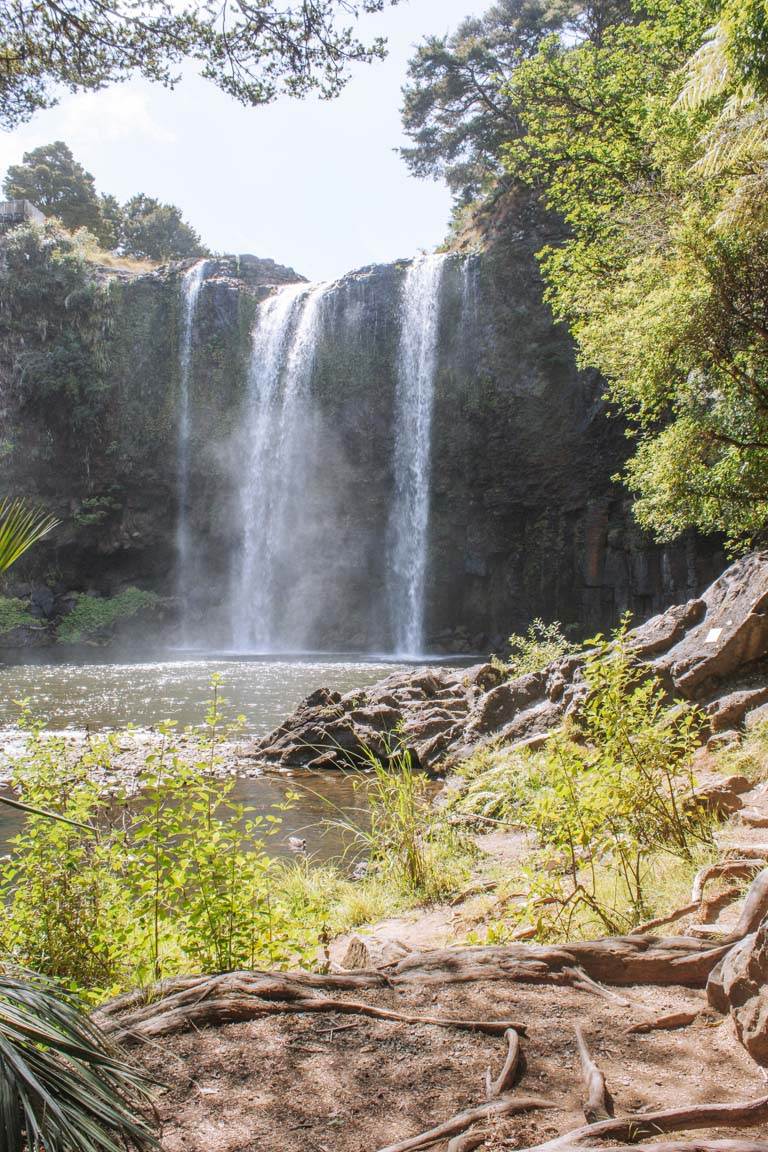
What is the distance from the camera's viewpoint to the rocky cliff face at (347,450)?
87.0ft

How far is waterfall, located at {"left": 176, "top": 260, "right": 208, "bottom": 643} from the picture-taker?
32.6 m

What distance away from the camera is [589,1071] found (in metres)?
2.07

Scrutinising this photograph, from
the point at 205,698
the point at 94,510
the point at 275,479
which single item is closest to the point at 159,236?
the point at 94,510

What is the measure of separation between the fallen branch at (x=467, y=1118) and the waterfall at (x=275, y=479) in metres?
28.5

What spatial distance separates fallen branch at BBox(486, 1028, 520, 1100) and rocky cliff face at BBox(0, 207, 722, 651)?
72.0 ft

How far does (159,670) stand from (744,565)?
15.8 metres

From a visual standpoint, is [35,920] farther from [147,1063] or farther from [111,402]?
[111,402]

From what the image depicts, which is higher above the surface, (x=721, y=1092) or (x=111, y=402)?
(x=111, y=402)

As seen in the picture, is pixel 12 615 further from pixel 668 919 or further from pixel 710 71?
pixel 668 919

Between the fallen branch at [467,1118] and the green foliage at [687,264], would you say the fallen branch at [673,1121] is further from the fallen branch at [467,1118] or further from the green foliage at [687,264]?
the green foliage at [687,264]

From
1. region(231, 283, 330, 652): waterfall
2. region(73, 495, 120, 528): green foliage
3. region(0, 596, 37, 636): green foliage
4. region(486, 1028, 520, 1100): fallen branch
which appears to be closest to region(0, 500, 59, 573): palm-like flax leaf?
region(486, 1028, 520, 1100): fallen branch

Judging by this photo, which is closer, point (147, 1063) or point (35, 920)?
point (147, 1063)

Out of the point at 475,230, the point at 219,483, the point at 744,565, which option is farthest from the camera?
the point at 219,483

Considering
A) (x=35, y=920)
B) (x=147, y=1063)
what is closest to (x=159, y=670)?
(x=35, y=920)
